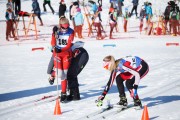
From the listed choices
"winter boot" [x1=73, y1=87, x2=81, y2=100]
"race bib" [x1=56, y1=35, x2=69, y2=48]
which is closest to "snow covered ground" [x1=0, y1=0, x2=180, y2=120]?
"winter boot" [x1=73, y1=87, x2=81, y2=100]

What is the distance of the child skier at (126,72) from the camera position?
24.2ft

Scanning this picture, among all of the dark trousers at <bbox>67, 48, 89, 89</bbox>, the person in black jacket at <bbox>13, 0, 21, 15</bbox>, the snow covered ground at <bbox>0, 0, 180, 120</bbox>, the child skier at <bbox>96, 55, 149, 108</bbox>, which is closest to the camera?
the child skier at <bbox>96, 55, 149, 108</bbox>

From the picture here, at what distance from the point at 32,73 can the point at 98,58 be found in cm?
384

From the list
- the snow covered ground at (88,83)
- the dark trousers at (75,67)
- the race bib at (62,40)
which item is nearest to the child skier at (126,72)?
the snow covered ground at (88,83)

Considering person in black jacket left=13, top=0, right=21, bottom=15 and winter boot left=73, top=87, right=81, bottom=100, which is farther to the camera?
person in black jacket left=13, top=0, right=21, bottom=15

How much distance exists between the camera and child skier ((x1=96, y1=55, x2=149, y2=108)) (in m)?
7.36

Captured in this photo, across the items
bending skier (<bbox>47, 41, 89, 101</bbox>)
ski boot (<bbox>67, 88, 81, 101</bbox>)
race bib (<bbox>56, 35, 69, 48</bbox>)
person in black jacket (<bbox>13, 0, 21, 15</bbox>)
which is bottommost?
ski boot (<bbox>67, 88, 81, 101</bbox>)

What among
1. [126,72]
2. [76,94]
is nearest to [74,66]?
[76,94]

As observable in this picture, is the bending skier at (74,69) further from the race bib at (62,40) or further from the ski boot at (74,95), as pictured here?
the race bib at (62,40)

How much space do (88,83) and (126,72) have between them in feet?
10.9

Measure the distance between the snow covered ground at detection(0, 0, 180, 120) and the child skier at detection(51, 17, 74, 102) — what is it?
0.70 m

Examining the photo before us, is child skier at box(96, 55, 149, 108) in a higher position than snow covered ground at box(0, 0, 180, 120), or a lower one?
higher

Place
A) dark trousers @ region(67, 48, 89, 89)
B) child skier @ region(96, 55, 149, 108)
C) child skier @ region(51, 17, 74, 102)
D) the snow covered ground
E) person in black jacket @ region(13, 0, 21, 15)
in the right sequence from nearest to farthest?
child skier @ region(96, 55, 149, 108) → the snow covered ground → child skier @ region(51, 17, 74, 102) → dark trousers @ region(67, 48, 89, 89) → person in black jacket @ region(13, 0, 21, 15)

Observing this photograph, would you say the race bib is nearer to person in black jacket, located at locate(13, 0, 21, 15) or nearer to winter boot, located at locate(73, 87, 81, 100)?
winter boot, located at locate(73, 87, 81, 100)
